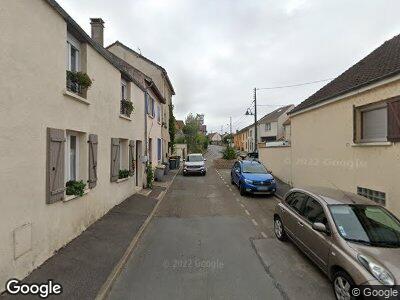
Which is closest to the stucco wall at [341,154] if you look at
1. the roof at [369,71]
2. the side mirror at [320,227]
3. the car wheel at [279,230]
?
the roof at [369,71]

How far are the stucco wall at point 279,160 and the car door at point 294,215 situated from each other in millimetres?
10835

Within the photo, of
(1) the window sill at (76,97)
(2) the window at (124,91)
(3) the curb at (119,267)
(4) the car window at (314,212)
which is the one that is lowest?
(3) the curb at (119,267)

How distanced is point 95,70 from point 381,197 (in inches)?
358

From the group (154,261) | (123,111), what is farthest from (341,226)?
(123,111)

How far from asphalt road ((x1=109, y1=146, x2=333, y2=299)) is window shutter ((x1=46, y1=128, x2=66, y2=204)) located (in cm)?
207

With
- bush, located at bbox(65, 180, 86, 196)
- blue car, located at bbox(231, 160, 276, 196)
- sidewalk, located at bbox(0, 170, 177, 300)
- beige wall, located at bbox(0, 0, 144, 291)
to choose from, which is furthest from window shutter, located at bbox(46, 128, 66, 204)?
blue car, located at bbox(231, 160, 276, 196)

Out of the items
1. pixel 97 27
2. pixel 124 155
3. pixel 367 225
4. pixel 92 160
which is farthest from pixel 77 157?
pixel 97 27

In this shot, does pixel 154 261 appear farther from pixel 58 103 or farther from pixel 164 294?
pixel 58 103

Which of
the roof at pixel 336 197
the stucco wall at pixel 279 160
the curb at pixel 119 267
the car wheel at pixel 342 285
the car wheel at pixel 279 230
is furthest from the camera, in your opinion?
the stucco wall at pixel 279 160

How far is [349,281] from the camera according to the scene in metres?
4.89

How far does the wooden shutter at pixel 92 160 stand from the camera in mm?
8922

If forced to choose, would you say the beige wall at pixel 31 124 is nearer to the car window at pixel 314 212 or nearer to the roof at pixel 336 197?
the car window at pixel 314 212

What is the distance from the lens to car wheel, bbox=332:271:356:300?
487 cm

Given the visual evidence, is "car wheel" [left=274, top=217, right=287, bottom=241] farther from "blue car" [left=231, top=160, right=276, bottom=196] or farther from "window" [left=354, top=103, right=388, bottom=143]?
"blue car" [left=231, top=160, right=276, bottom=196]
